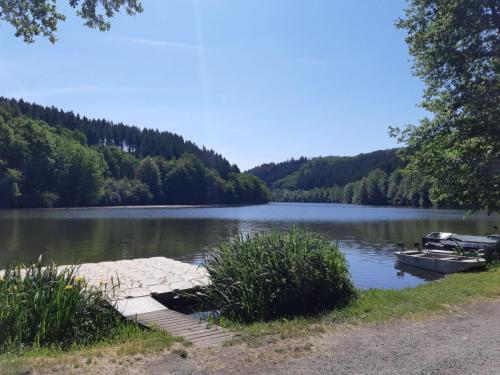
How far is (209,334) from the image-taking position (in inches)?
278

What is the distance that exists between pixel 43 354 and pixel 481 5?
59.7 ft

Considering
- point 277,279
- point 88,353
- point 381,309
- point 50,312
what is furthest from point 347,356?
point 50,312

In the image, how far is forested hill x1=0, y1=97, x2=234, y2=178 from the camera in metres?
147

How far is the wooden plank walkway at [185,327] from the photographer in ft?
22.2

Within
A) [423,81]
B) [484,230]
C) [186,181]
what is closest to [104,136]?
[186,181]

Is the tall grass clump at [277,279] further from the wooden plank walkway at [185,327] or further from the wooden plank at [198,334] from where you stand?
the wooden plank at [198,334]

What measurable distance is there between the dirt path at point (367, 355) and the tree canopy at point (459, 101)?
11.4 metres

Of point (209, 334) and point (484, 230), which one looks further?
point (484, 230)

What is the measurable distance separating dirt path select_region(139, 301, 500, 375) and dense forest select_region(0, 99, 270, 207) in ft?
269

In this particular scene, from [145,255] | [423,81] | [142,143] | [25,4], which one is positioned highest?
[142,143]

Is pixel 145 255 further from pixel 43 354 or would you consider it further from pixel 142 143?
pixel 142 143

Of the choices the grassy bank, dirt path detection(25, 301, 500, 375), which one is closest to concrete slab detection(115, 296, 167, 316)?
the grassy bank

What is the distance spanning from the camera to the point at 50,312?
23.9 feet

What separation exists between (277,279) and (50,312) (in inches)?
167
